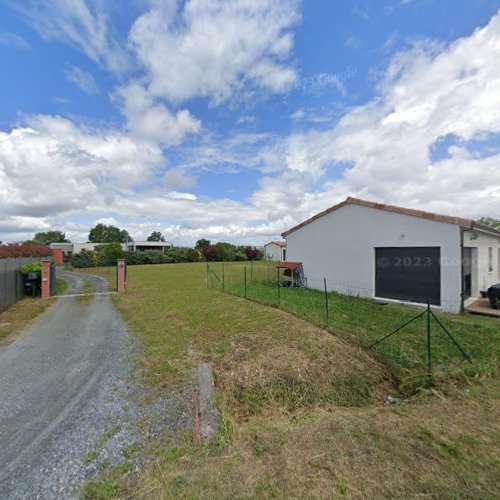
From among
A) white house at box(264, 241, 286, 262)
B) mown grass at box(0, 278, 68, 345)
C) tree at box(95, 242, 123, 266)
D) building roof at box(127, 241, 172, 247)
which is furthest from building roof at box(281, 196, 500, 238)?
building roof at box(127, 241, 172, 247)

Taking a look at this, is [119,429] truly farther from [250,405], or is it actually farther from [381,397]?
[381,397]

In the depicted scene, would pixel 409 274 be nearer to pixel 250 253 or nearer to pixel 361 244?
pixel 361 244

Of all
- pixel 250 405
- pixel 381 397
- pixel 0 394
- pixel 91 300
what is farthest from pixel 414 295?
pixel 91 300

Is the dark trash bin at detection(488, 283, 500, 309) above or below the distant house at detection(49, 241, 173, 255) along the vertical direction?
below

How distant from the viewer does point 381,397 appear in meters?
4.07

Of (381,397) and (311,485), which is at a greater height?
(311,485)

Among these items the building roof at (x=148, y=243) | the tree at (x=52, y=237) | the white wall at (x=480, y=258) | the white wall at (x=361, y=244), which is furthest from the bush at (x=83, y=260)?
the tree at (x=52, y=237)

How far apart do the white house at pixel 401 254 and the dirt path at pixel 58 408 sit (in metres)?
8.88

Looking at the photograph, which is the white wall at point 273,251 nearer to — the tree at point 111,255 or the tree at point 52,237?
the tree at point 111,255

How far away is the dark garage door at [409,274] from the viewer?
27.9 feet

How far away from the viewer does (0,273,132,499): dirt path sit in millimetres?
2365

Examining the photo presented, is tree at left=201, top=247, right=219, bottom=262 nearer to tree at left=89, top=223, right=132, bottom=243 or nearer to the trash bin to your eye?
the trash bin

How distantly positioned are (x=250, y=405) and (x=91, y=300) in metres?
9.84

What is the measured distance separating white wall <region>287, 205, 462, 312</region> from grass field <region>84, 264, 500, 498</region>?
2337mm
